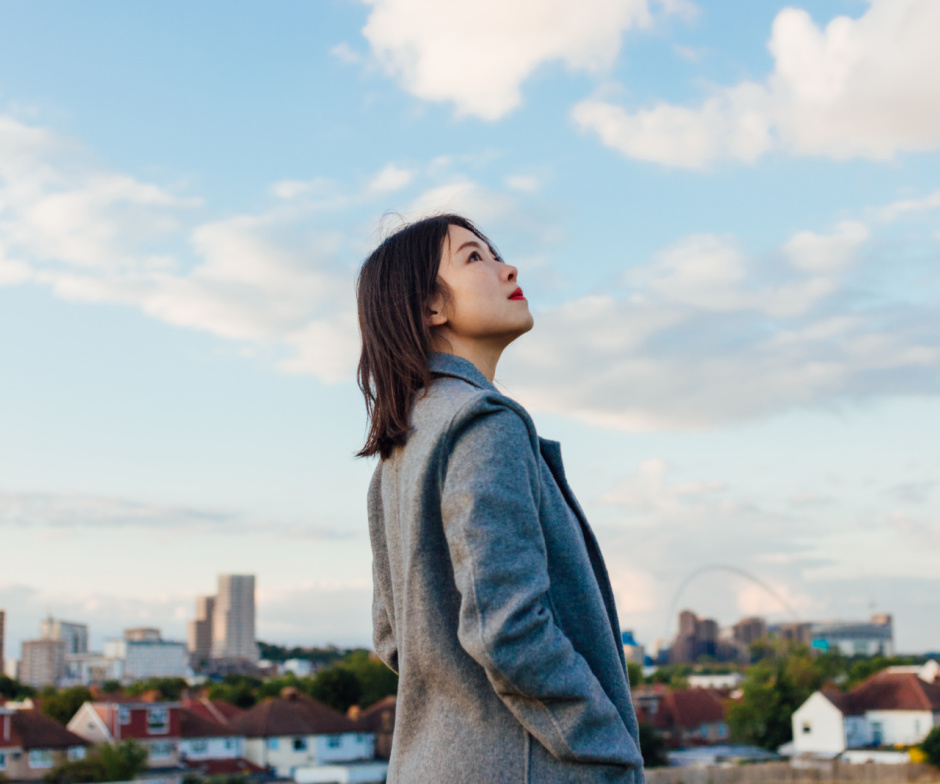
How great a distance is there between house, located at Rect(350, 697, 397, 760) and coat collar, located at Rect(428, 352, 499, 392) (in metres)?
49.6

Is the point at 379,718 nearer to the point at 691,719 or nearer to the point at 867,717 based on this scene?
the point at 691,719

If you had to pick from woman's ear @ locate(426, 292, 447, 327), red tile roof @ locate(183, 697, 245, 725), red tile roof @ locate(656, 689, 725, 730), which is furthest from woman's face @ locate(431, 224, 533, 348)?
red tile roof @ locate(656, 689, 725, 730)

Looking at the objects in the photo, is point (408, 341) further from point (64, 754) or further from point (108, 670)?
point (108, 670)

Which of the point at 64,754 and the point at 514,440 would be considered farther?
the point at 64,754

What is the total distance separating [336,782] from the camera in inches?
1683

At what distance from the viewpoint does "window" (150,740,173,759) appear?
41406mm

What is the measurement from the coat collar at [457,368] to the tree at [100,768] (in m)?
39.3

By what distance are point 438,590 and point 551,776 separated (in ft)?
1.19

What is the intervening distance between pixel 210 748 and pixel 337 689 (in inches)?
693

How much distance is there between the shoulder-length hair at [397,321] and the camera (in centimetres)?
203

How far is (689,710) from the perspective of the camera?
60.3 m

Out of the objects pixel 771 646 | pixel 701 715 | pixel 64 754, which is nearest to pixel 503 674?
pixel 64 754

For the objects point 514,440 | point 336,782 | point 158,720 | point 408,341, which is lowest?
point 336,782

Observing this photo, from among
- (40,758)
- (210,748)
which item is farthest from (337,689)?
(40,758)
